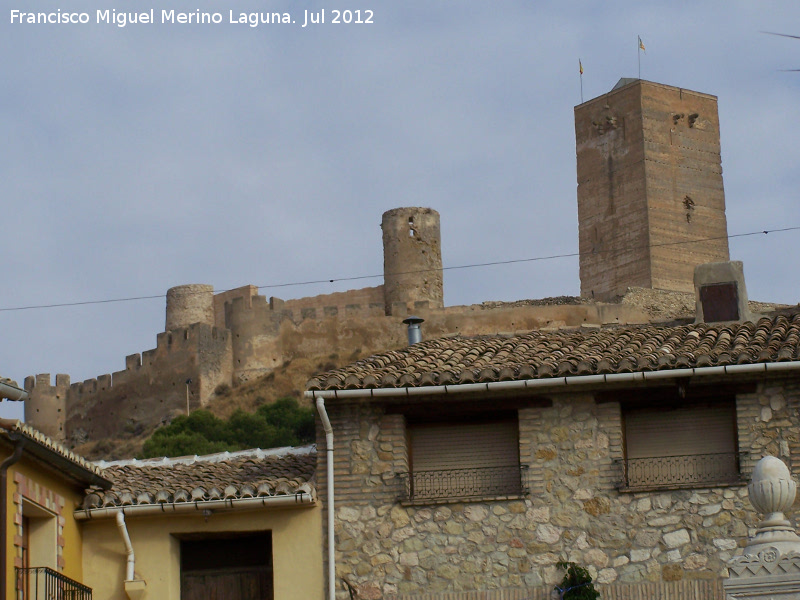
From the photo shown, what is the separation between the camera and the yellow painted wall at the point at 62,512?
14945mm

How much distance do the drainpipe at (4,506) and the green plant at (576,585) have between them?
5.13m

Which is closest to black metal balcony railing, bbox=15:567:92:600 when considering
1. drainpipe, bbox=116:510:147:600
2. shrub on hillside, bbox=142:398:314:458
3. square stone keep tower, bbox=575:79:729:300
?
drainpipe, bbox=116:510:147:600

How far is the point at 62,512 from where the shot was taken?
16.2 m

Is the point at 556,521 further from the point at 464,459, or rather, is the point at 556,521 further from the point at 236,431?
the point at 236,431

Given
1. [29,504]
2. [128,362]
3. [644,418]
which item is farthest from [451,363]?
[128,362]

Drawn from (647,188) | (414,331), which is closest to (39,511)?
(414,331)

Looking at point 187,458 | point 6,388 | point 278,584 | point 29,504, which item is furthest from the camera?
point 187,458

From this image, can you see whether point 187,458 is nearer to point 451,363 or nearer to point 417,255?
point 451,363

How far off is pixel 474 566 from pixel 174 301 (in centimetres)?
4763

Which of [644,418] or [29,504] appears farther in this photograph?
[644,418]

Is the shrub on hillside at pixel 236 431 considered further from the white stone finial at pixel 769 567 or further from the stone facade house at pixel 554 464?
the white stone finial at pixel 769 567

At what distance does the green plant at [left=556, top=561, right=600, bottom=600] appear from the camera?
1575 cm

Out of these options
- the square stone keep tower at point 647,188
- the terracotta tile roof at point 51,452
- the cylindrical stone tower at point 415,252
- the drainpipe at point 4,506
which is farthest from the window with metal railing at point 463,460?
the square stone keep tower at point 647,188

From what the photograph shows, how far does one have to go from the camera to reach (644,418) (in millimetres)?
16844
